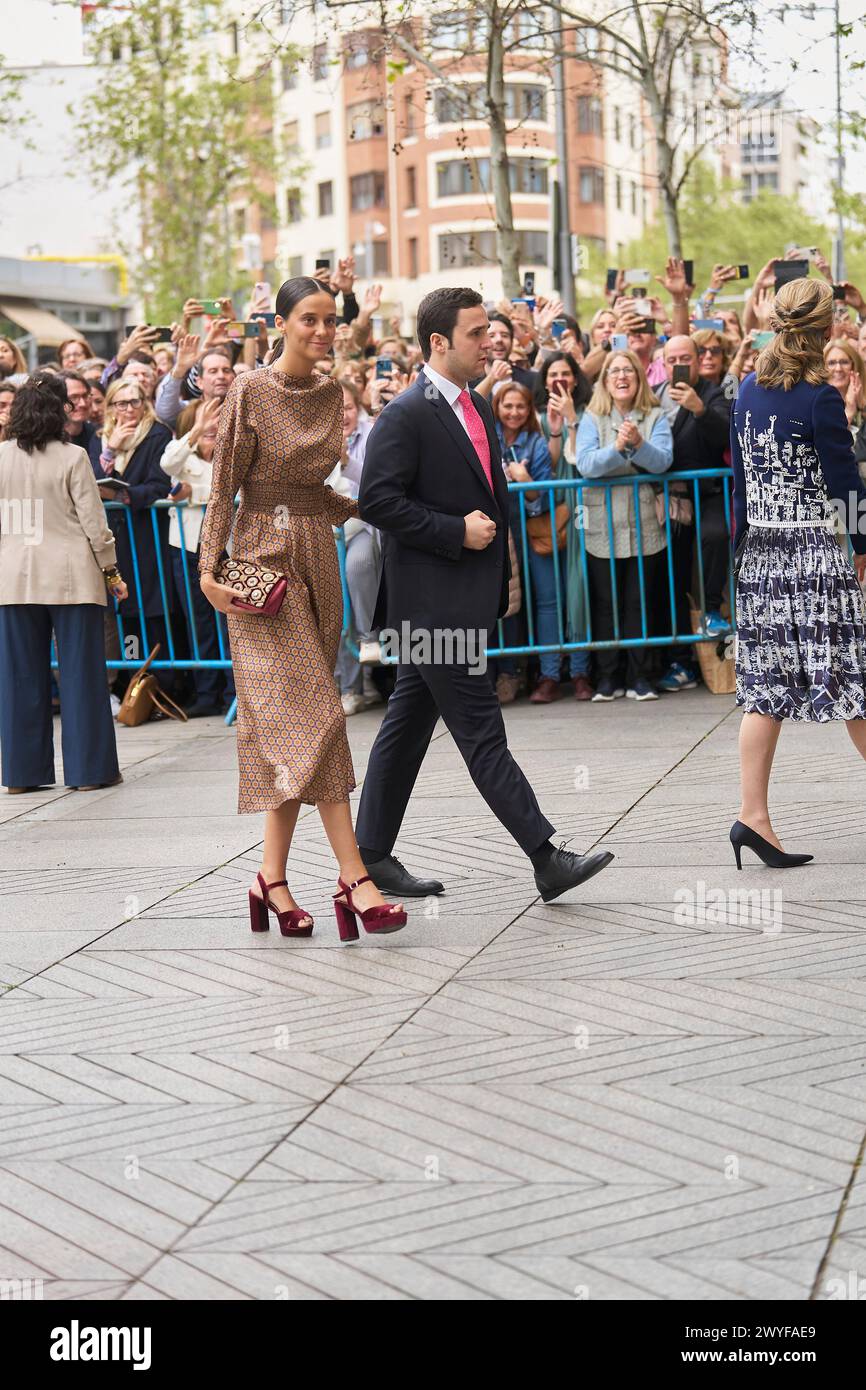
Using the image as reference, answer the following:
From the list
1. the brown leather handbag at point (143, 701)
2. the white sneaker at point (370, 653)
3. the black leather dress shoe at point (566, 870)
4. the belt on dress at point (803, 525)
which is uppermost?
the belt on dress at point (803, 525)

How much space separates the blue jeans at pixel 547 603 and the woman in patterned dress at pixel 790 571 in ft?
14.2

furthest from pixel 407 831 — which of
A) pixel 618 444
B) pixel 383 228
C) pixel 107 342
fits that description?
pixel 383 228

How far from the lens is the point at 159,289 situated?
42.2 meters

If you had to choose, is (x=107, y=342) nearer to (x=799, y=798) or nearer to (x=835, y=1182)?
(x=799, y=798)

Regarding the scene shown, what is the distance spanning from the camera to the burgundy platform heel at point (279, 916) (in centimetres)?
635

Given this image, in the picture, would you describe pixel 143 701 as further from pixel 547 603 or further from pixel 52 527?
pixel 547 603

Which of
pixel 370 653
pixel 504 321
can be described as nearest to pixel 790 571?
pixel 370 653

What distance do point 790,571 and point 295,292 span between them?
6.86ft

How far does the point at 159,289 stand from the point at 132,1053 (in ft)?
127

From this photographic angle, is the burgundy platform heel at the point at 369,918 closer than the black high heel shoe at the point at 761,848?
Yes

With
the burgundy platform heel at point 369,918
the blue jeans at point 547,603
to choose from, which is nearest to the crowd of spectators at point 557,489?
the blue jeans at point 547,603

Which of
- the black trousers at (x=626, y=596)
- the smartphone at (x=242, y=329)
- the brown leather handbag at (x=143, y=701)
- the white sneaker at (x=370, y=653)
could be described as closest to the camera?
the black trousers at (x=626, y=596)

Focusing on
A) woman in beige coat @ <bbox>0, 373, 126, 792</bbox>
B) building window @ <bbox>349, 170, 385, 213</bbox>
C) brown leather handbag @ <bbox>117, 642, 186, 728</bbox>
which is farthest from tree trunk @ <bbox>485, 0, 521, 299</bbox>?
building window @ <bbox>349, 170, 385, 213</bbox>

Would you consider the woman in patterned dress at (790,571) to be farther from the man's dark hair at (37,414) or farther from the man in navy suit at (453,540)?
the man's dark hair at (37,414)
